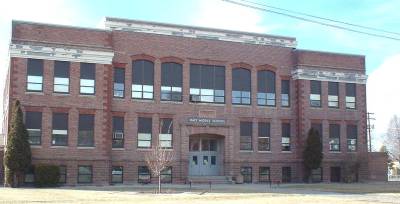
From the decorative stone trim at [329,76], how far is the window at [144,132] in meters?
13.4

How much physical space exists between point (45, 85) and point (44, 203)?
18471mm

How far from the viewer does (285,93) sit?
51062 mm

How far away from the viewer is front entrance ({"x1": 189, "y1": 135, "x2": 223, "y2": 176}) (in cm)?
4806

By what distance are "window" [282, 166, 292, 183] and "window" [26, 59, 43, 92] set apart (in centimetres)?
2067

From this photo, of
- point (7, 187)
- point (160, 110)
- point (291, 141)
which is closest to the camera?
point (7, 187)

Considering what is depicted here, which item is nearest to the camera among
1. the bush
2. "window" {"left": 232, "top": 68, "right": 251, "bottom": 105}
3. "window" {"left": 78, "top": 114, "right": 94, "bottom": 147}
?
the bush

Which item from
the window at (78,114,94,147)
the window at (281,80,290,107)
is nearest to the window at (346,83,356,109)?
the window at (281,80,290,107)

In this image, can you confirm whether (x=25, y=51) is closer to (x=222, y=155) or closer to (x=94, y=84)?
(x=94, y=84)

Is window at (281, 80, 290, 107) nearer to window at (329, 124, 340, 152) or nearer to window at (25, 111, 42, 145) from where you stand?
window at (329, 124, 340, 152)

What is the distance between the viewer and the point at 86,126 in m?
43.4

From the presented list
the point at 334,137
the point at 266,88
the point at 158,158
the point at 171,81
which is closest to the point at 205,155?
the point at 171,81

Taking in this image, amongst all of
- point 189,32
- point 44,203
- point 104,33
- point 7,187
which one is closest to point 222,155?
point 189,32

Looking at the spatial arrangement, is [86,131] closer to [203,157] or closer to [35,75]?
[35,75]

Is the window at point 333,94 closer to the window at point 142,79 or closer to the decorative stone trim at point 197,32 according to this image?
the decorative stone trim at point 197,32
